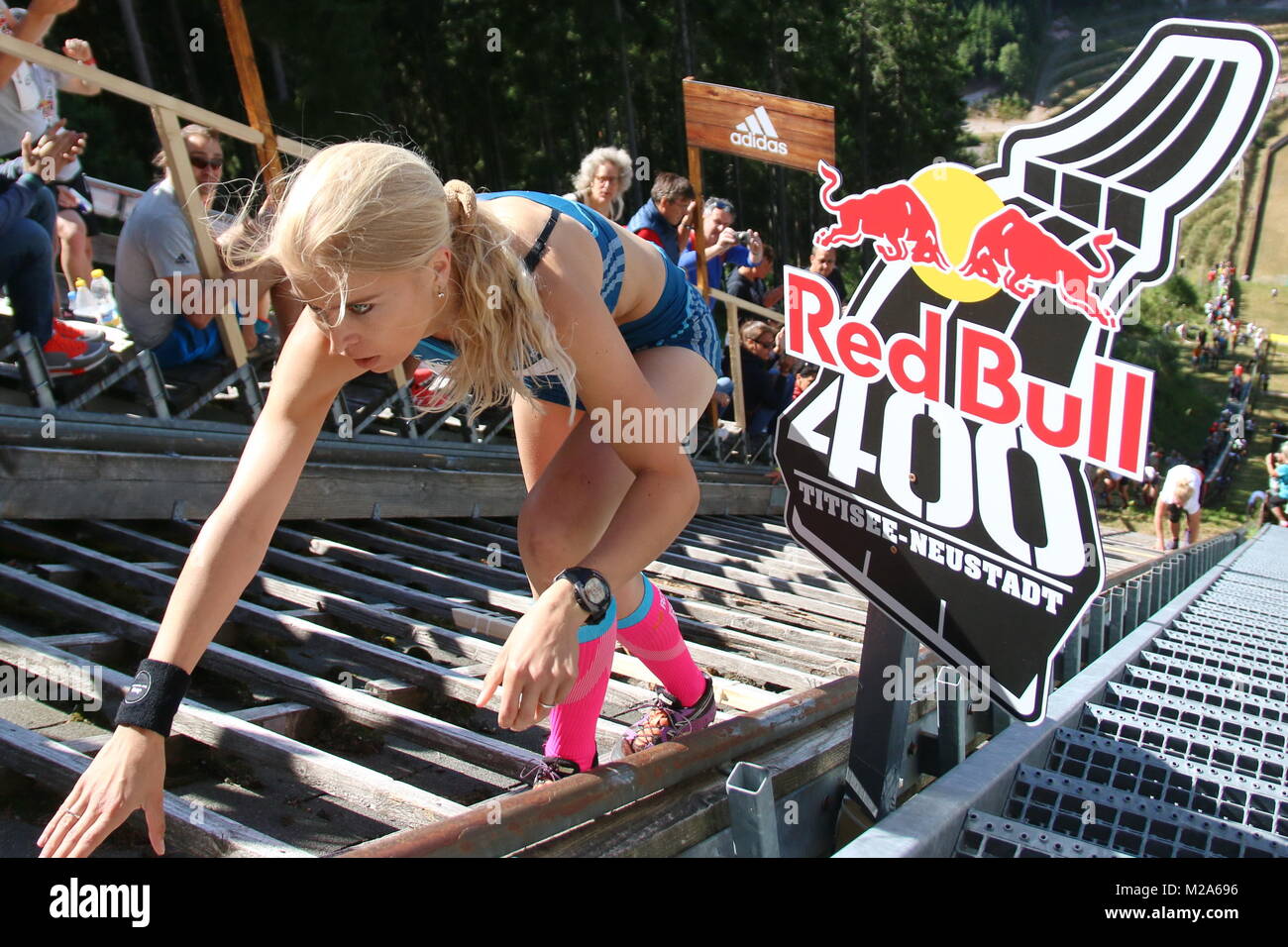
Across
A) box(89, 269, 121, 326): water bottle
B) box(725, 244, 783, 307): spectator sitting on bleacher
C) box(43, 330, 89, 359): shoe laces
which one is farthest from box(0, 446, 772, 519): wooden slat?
box(725, 244, 783, 307): spectator sitting on bleacher

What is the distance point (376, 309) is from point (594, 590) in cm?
60

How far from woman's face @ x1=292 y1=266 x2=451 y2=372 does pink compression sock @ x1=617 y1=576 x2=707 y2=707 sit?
37.9 inches

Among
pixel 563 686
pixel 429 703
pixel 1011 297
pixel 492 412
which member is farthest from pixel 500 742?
pixel 492 412

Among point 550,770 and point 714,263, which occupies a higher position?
point 550,770

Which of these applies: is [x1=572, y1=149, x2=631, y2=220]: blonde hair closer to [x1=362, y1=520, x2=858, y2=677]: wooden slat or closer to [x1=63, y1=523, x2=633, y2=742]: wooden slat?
[x1=362, y1=520, x2=858, y2=677]: wooden slat

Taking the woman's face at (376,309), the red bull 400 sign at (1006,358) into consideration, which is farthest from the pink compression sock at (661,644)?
the woman's face at (376,309)

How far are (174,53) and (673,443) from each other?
19.7 m

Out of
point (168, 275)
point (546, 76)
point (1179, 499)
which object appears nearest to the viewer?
point (168, 275)

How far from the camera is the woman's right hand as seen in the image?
1625 mm

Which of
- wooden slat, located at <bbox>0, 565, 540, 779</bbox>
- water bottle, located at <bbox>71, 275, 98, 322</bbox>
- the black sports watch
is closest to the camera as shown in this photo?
the black sports watch

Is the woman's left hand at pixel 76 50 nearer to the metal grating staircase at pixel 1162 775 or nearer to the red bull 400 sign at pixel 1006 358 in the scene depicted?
the red bull 400 sign at pixel 1006 358

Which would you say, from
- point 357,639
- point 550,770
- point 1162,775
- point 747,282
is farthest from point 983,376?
point 747,282

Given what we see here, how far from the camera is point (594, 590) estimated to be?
6.16 ft

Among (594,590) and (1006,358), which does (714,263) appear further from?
(594,590)
